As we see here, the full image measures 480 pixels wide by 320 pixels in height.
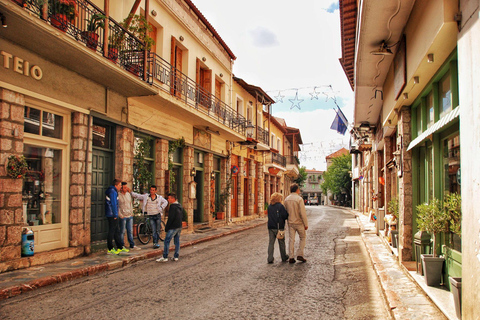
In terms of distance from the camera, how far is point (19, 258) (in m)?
7.72

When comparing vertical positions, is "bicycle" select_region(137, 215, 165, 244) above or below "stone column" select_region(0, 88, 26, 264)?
below

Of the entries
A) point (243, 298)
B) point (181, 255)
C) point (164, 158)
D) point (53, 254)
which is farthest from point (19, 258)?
point (164, 158)

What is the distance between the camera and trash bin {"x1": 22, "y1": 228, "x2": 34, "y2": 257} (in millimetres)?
7891

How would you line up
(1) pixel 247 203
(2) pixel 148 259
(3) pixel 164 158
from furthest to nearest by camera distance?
(1) pixel 247 203 < (3) pixel 164 158 < (2) pixel 148 259

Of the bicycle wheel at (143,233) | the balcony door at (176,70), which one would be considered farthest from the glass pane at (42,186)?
the balcony door at (176,70)

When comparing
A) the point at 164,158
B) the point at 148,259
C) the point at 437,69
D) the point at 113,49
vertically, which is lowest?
the point at 148,259

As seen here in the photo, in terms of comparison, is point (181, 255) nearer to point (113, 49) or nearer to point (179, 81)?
point (113, 49)

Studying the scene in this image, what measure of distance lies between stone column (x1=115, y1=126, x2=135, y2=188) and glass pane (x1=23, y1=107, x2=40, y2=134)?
2883 millimetres

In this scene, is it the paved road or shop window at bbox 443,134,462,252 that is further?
shop window at bbox 443,134,462,252

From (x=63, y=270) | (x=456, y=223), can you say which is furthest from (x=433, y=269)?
(x=63, y=270)

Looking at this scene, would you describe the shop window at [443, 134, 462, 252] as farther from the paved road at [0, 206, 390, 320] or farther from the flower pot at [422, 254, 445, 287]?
the paved road at [0, 206, 390, 320]

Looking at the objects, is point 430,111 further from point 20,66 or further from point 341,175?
point 341,175

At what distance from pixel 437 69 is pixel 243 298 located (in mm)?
4418

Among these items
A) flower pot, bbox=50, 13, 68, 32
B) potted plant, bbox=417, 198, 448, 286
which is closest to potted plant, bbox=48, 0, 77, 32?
flower pot, bbox=50, 13, 68, 32
